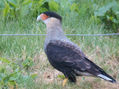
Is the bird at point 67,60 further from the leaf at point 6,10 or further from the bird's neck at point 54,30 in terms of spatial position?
the leaf at point 6,10

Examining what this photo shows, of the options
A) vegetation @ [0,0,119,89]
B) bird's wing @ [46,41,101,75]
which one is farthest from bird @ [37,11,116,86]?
vegetation @ [0,0,119,89]

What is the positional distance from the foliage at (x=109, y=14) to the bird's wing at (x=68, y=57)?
2084 mm

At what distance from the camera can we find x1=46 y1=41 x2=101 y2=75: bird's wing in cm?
452

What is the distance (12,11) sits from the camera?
6.55 meters

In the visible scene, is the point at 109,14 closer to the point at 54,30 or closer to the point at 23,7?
the point at 23,7

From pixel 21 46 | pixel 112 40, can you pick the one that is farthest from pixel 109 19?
pixel 21 46

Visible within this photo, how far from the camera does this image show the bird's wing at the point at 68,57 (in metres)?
4.52

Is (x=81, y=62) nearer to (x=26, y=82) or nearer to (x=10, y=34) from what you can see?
(x=26, y=82)

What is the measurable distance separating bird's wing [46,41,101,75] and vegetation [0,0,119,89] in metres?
0.38

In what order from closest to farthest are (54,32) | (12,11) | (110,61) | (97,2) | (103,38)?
1. (54,32)
2. (110,61)
3. (103,38)
4. (12,11)
5. (97,2)

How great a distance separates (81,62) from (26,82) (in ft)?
2.80

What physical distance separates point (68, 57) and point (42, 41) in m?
1.39

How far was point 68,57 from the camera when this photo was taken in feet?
15.0

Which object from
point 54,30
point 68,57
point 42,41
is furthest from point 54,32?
point 42,41
